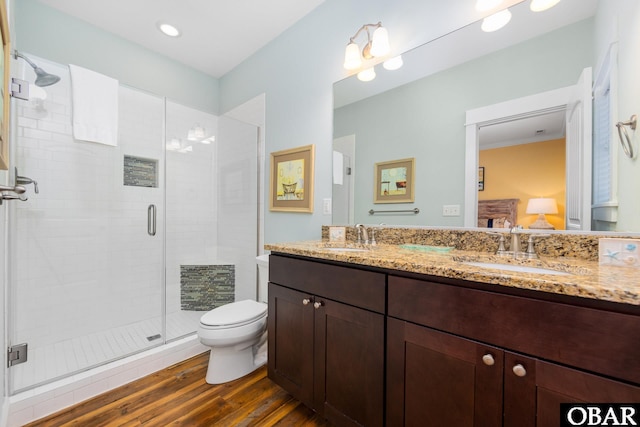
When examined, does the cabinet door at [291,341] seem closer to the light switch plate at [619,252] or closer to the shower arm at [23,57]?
the light switch plate at [619,252]

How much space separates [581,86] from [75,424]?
2.82 m

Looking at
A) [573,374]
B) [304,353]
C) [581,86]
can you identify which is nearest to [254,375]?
[304,353]

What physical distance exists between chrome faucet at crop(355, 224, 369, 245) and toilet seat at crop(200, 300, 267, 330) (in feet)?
2.70

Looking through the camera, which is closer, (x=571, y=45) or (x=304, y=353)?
(x=571, y=45)

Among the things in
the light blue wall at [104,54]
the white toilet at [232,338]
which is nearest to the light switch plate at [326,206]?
the white toilet at [232,338]

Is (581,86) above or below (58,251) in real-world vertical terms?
above

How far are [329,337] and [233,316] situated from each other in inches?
30.9

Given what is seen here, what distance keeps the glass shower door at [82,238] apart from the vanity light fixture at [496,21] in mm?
2442

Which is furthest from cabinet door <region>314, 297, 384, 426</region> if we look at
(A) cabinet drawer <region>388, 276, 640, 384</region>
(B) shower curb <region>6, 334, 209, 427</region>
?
(B) shower curb <region>6, 334, 209, 427</region>

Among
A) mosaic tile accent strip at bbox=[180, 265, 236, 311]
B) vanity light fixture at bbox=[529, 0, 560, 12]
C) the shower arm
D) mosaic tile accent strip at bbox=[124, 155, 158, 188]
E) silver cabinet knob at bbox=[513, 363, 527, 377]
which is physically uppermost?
the shower arm

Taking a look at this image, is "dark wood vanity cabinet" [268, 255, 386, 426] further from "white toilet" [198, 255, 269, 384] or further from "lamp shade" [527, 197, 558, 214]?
"lamp shade" [527, 197, 558, 214]

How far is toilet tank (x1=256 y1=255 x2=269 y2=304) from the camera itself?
192 cm

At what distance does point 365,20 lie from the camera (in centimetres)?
166

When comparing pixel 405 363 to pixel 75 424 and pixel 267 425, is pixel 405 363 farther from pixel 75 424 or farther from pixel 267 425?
pixel 75 424
